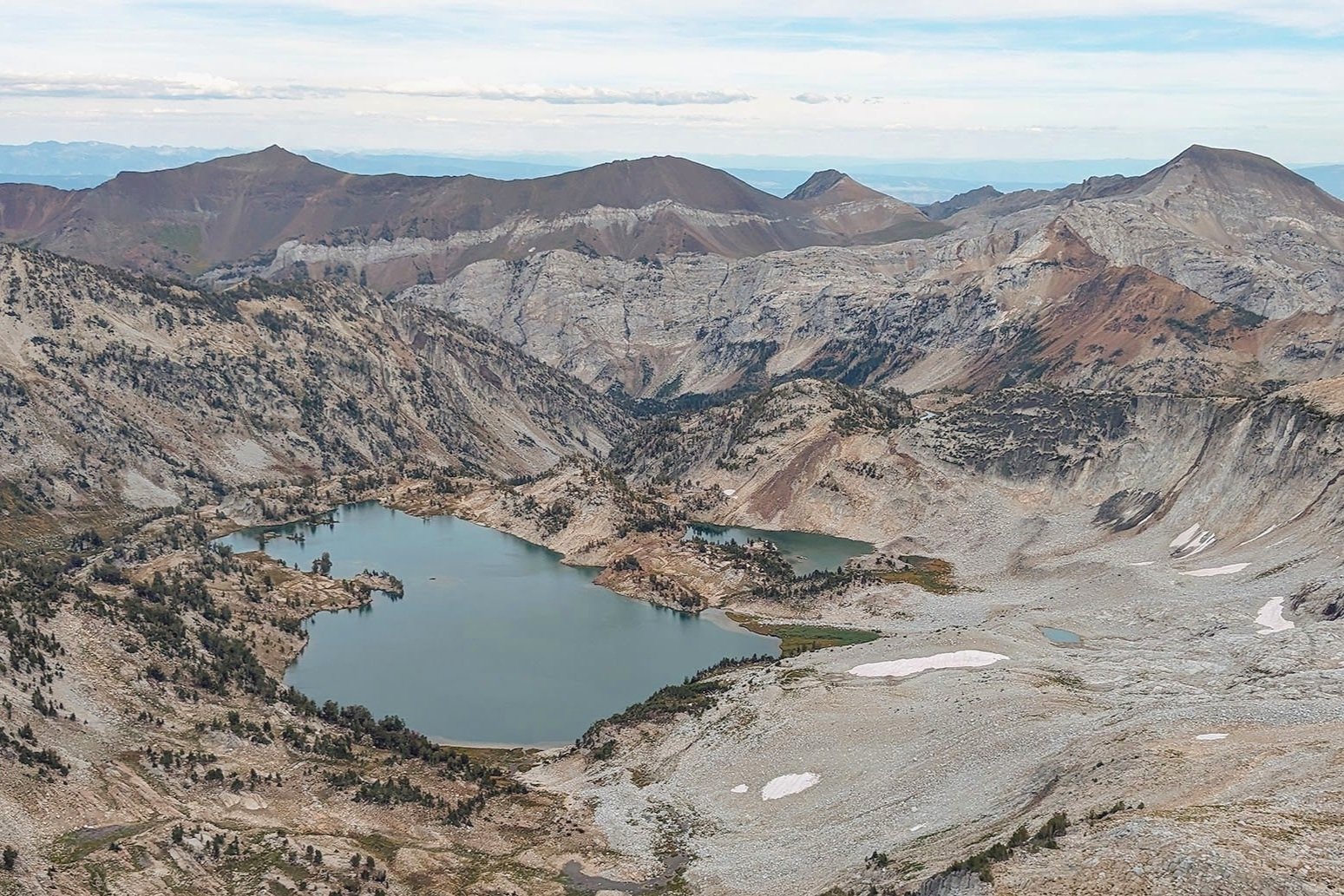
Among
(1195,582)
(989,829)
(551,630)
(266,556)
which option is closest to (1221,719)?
(989,829)

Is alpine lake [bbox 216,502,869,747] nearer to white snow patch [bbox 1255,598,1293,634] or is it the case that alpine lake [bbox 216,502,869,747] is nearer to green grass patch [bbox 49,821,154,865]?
green grass patch [bbox 49,821,154,865]

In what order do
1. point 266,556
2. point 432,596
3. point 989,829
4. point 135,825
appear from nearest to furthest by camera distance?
1. point 989,829
2. point 135,825
3. point 432,596
4. point 266,556

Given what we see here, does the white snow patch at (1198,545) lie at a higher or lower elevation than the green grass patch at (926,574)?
higher

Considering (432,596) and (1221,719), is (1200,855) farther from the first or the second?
(432,596)

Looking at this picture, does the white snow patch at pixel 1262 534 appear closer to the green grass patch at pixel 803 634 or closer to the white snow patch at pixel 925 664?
the green grass patch at pixel 803 634

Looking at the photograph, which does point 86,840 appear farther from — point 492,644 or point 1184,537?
point 1184,537

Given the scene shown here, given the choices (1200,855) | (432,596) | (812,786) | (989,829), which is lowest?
(432,596)

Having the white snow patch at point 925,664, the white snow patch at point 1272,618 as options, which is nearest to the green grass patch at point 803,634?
the white snow patch at point 925,664
